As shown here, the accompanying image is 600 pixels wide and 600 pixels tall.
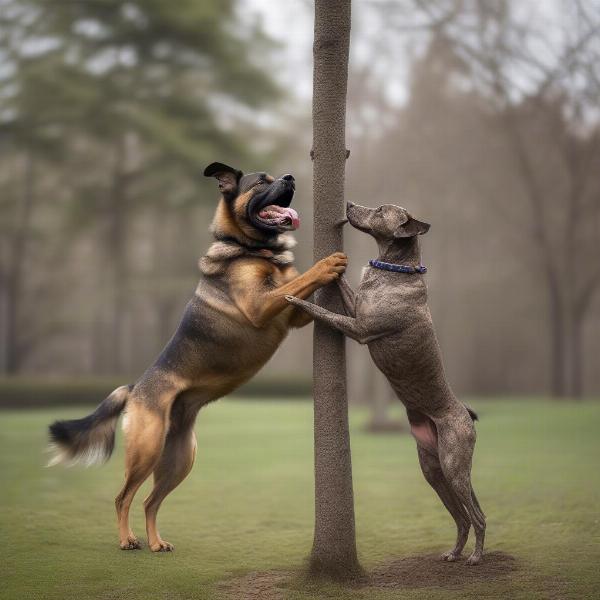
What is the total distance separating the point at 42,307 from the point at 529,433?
815 inches

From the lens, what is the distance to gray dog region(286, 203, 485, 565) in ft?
16.3

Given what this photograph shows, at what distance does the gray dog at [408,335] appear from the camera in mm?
4965

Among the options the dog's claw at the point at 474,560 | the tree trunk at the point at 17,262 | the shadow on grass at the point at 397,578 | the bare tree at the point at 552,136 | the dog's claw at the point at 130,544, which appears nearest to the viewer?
the shadow on grass at the point at 397,578

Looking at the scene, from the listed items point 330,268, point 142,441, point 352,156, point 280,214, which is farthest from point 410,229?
point 352,156

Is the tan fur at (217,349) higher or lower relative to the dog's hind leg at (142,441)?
higher

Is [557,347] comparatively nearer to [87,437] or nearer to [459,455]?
[459,455]

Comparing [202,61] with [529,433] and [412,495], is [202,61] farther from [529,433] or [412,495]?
[412,495]

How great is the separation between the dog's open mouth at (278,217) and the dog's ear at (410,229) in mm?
815

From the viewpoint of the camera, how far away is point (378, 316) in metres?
4.93

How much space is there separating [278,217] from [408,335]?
4.30 feet

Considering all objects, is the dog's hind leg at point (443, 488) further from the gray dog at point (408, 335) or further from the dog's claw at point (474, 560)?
the dog's claw at point (474, 560)

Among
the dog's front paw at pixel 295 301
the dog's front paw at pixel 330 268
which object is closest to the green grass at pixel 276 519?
the dog's front paw at pixel 295 301

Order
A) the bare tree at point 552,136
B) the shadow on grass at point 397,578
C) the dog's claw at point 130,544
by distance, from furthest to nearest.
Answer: the bare tree at point 552,136, the dog's claw at point 130,544, the shadow on grass at point 397,578

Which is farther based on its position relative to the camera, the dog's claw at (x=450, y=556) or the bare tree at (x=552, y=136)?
the bare tree at (x=552, y=136)
